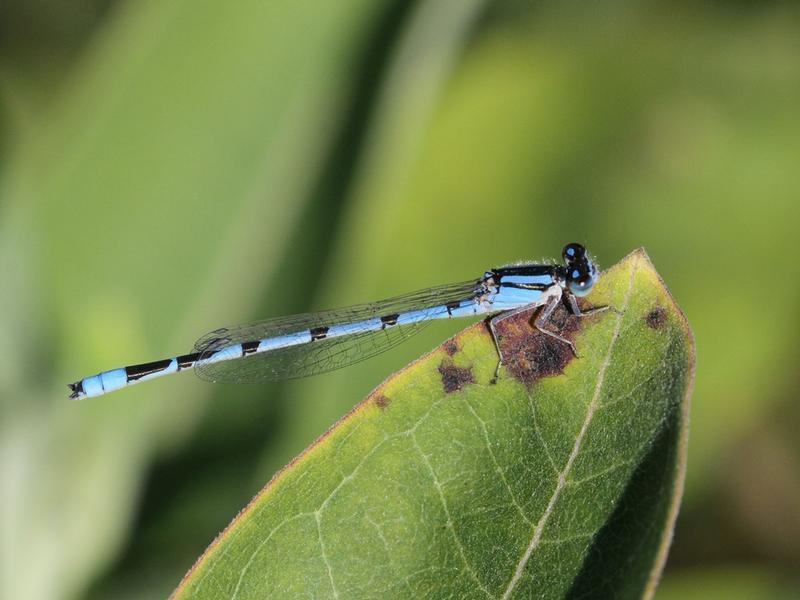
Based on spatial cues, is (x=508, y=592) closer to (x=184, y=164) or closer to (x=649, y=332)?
(x=649, y=332)

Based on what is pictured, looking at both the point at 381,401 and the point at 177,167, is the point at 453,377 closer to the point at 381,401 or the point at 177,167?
the point at 381,401

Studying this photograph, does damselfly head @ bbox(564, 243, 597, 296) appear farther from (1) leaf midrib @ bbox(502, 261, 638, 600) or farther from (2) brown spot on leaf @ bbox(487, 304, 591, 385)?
(1) leaf midrib @ bbox(502, 261, 638, 600)

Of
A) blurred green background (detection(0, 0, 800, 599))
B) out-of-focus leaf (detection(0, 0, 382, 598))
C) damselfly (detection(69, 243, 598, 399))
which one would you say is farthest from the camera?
damselfly (detection(69, 243, 598, 399))

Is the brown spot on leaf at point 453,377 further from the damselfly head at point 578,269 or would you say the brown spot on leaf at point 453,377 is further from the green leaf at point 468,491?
the damselfly head at point 578,269

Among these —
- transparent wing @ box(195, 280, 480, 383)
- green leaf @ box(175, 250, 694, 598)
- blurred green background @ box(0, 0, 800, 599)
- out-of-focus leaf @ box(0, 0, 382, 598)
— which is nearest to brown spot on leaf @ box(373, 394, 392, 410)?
green leaf @ box(175, 250, 694, 598)

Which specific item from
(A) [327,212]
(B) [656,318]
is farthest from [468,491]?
(A) [327,212]

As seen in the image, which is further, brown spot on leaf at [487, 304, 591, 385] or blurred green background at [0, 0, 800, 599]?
blurred green background at [0, 0, 800, 599]

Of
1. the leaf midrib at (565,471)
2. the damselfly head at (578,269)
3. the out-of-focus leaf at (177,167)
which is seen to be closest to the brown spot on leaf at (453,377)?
the leaf midrib at (565,471)
